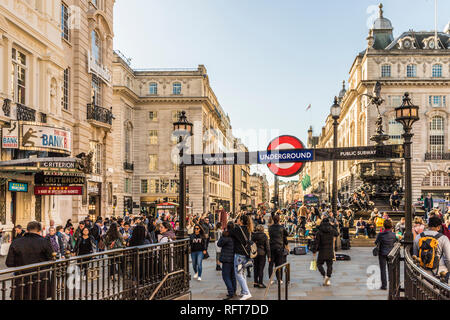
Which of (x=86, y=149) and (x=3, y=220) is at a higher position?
(x=86, y=149)

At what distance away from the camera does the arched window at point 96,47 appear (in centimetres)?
3013

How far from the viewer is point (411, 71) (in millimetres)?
62625

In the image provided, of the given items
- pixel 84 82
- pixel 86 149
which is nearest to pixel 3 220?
pixel 86 149

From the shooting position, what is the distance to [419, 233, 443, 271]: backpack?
8.02 metres

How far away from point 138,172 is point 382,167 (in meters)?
40.9

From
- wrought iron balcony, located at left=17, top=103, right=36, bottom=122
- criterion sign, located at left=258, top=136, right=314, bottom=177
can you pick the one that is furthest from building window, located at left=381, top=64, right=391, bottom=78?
criterion sign, located at left=258, top=136, right=314, bottom=177

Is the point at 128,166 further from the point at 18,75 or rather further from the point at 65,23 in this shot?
the point at 18,75

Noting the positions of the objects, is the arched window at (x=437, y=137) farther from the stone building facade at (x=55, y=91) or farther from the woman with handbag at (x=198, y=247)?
the woman with handbag at (x=198, y=247)

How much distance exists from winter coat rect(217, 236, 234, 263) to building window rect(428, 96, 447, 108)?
58982 millimetres

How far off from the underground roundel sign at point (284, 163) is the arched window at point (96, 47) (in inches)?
807

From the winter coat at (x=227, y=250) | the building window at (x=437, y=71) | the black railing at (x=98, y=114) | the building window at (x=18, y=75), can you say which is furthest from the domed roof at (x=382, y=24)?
the winter coat at (x=227, y=250)

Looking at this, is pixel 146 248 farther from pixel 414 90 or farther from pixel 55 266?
pixel 414 90

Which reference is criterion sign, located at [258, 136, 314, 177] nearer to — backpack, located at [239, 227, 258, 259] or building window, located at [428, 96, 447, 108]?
backpack, located at [239, 227, 258, 259]
